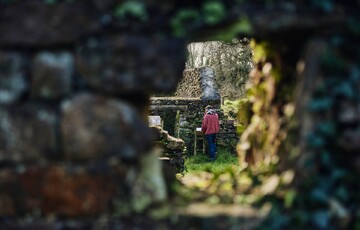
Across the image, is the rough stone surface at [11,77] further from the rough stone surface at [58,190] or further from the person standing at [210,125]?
the person standing at [210,125]

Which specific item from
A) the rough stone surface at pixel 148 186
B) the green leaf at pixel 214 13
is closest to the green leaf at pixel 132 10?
the green leaf at pixel 214 13

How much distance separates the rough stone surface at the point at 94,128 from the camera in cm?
252

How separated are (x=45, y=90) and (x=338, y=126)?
1390 mm

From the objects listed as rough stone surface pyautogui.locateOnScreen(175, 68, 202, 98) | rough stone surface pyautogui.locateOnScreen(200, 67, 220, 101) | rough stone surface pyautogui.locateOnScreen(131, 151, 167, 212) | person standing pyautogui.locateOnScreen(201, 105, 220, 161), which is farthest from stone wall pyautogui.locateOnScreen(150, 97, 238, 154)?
rough stone surface pyautogui.locateOnScreen(131, 151, 167, 212)

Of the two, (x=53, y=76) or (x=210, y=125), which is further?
(x=210, y=125)

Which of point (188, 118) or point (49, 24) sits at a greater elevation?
point (49, 24)

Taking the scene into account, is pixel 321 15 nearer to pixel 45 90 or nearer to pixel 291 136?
pixel 291 136

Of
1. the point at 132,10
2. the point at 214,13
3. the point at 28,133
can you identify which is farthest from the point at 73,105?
the point at 214,13

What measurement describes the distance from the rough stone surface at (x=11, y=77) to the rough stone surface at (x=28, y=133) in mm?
61

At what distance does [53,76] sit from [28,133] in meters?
0.29

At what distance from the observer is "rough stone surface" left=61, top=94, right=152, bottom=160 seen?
252 centimetres

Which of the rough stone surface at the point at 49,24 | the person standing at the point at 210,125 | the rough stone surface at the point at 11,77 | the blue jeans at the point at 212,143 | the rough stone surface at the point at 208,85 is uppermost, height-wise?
the rough stone surface at the point at 208,85

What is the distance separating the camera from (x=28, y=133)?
2.56 metres

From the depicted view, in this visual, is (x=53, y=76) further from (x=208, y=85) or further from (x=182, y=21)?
(x=208, y=85)
